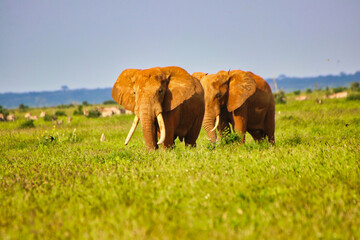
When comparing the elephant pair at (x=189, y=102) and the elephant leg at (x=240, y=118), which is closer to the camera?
the elephant pair at (x=189, y=102)

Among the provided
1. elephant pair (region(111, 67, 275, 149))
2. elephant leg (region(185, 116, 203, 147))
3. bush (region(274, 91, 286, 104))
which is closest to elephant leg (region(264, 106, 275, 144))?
elephant pair (region(111, 67, 275, 149))

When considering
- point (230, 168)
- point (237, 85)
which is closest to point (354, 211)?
point (230, 168)

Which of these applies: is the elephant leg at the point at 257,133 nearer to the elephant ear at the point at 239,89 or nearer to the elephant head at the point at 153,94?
the elephant ear at the point at 239,89

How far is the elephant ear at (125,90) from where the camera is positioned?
8844mm

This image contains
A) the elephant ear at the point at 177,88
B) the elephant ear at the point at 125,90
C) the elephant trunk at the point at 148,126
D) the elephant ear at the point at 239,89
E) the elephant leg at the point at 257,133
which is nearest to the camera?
the elephant trunk at the point at 148,126

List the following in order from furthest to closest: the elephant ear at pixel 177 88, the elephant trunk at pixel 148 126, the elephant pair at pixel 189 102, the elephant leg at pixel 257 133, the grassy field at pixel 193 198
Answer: the elephant leg at pixel 257 133, the elephant ear at pixel 177 88, the elephant pair at pixel 189 102, the elephant trunk at pixel 148 126, the grassy field at pixel 193 198

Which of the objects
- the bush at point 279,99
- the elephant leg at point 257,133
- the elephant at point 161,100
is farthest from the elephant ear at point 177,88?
the bush at point 279,99

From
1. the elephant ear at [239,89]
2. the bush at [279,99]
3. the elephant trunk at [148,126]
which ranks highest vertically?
the elephant ear at [239,89]

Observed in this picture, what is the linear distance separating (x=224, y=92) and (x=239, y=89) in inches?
16.9

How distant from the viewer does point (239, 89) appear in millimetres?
10258

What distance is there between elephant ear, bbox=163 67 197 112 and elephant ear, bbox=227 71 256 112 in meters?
1.84

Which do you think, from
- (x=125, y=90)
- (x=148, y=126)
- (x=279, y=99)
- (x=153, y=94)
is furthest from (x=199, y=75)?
(x=279, y=99)

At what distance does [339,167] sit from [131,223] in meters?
3.30

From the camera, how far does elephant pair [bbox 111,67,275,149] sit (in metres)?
8.01
